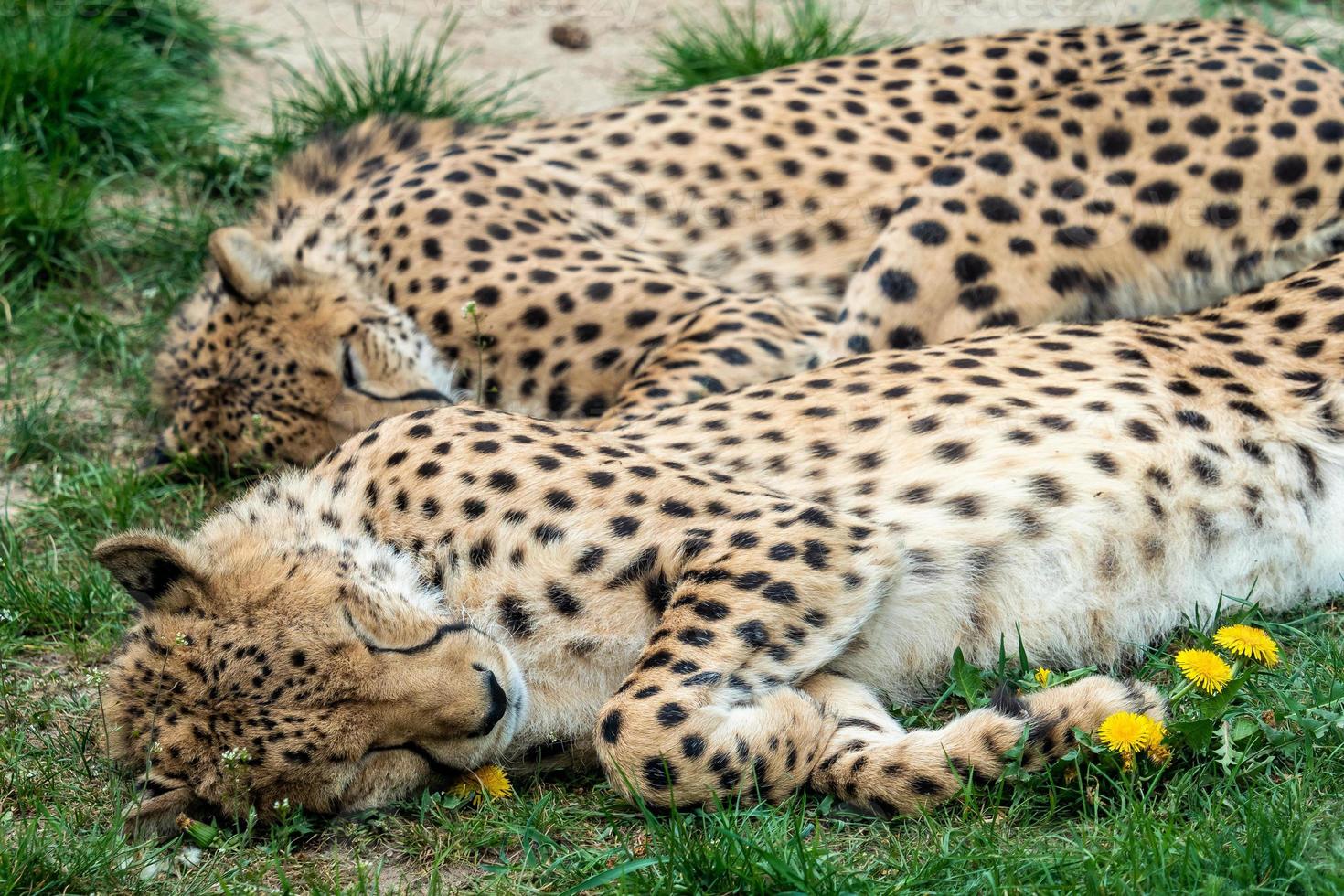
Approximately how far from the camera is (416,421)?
402 centimetres

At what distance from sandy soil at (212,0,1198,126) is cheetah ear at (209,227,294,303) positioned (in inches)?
77.2

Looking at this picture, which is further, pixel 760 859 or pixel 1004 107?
pixel 1004 107

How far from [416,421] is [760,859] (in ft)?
4.90

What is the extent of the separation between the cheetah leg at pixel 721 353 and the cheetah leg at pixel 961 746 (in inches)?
55.9

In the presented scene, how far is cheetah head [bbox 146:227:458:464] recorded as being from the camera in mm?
4887

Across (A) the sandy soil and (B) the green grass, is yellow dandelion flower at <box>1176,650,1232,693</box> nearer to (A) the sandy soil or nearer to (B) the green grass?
(B) the green grass

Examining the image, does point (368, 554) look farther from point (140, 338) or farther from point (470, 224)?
point (140, 338)

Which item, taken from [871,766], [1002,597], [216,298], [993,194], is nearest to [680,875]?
[871,766]

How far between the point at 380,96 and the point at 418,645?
3546 millimetres

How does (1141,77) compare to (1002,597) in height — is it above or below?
above

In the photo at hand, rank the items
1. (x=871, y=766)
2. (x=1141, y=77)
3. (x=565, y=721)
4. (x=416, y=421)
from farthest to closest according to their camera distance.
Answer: (x=1141, y=77) → (x=416, y=421) → (x=565, y=721) → (x=871, y=766)

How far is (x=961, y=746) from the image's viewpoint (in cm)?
335

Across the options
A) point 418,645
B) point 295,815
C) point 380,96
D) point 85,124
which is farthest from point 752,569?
point 85,124

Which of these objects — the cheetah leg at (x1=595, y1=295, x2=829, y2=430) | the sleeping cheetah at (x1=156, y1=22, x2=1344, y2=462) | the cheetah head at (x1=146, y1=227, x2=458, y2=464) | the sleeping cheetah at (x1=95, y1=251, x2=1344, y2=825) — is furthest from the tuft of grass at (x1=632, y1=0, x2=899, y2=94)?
the sleeping cheetah at (x1=95, y1=251, x2=1344, y2=825)
